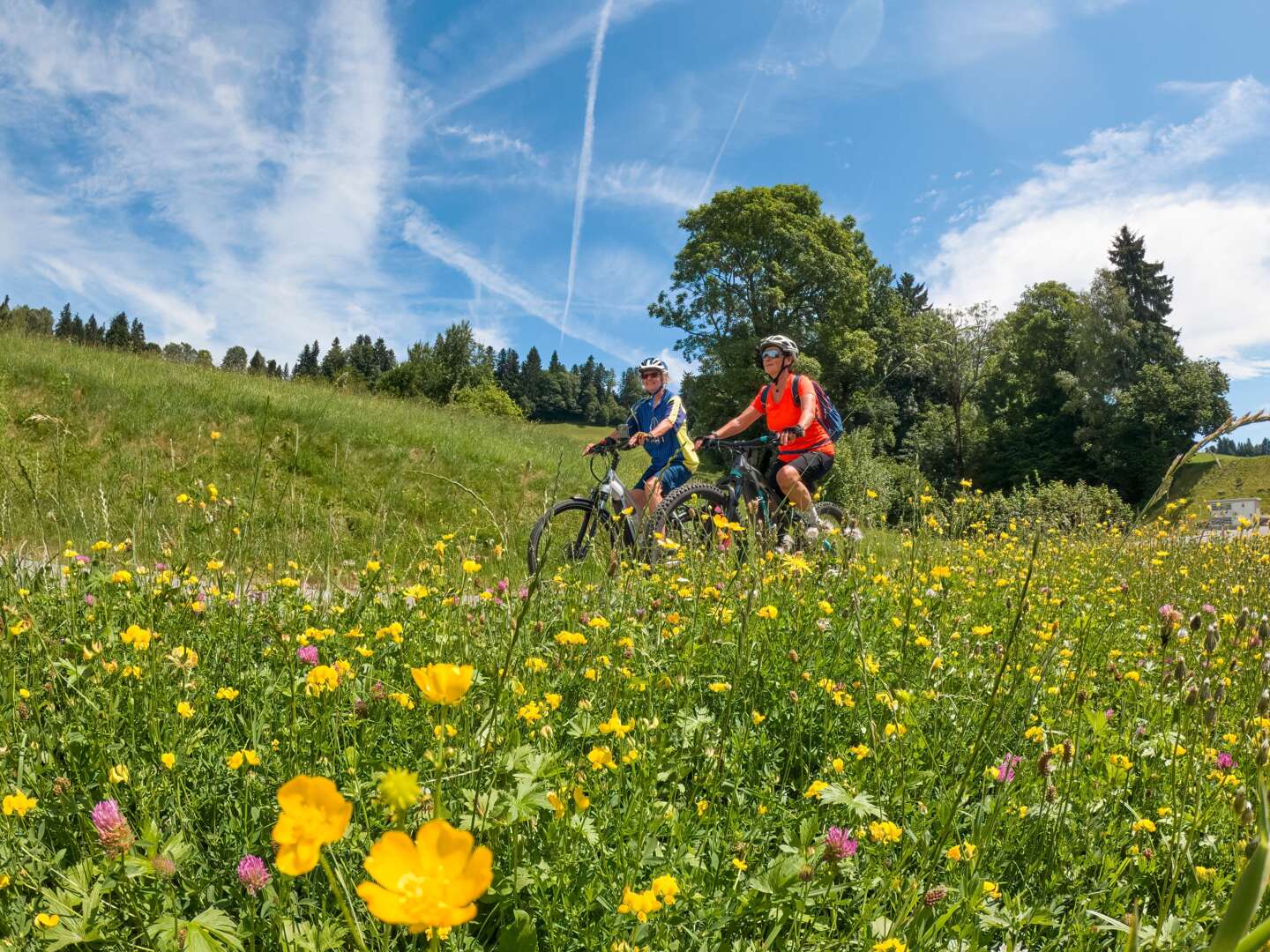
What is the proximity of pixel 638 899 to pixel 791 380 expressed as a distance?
18.9 feet

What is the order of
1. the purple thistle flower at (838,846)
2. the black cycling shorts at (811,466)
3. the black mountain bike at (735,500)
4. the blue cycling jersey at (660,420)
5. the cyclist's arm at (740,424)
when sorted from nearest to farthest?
the purple thistle flower at (838,846) → the black mountain bike at (735,500) → the black cycling shorts at (811,466) → the cyclist's arm at (740,424) → the blue cycling jersey at (660,420)

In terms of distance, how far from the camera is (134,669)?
205cm

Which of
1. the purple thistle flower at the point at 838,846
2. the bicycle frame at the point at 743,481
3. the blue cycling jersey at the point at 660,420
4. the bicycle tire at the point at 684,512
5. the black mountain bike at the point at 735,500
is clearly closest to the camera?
the purple thistle flower at the point at 838,846

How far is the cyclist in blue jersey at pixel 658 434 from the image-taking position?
6.75 metres

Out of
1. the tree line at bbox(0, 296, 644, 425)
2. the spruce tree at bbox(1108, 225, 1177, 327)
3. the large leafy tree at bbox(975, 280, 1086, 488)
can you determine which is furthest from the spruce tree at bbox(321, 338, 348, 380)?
the spruce tree at bbox(1108, 225, 1177, 327)

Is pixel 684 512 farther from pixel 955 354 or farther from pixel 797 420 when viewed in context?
pixel 955 354

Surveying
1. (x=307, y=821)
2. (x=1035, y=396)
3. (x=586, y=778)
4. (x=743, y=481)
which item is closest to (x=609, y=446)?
(x=743, y=481)

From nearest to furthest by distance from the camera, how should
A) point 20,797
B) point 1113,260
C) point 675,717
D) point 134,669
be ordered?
1. point 20,797
2. point 134,669
3. point 675,717
4. point 1113,260

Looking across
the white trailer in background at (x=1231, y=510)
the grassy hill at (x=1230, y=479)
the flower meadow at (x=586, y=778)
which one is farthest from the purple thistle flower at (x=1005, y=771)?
the grassy hill at (x=1230, y=479)

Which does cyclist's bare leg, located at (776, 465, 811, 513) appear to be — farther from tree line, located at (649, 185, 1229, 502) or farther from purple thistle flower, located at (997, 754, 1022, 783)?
tree line, located at (649, 185, 1229, 502)

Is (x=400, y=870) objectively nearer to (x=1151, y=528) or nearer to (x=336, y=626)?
(x=336, y=626)

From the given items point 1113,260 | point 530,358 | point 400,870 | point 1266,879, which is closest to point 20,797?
point 400,870

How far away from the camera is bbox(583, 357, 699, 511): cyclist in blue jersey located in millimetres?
6746

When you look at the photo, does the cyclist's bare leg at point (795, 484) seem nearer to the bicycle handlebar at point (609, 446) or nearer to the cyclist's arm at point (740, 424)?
A: the cyclist's arm at point (740, 424)
